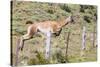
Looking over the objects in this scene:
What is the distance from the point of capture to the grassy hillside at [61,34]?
206cm

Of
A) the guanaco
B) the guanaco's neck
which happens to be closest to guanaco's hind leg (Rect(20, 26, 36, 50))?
the guanaco

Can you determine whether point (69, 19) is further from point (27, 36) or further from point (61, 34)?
point (27, 36)

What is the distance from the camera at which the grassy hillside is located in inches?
81.3

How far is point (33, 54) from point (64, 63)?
40 cm

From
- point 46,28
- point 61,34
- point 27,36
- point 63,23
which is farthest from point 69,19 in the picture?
point 27,36

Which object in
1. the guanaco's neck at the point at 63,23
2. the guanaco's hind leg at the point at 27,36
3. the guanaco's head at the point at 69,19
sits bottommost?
the guanaco's hind leg at the point at 27,36

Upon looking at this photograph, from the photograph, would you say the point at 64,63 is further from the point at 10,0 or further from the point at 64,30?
the point at 10,0

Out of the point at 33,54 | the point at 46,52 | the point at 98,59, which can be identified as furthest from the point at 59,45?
the point at 98,59

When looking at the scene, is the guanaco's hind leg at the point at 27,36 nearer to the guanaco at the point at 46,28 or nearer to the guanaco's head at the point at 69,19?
the guanaco at the point at 46,28

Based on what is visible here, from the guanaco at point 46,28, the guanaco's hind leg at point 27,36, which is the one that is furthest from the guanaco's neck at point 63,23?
the guanaco's hind leg at point 27,36

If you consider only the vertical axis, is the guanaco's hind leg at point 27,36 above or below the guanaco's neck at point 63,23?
below

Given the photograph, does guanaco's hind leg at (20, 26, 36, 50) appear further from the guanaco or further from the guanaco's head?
the guanaco's head
